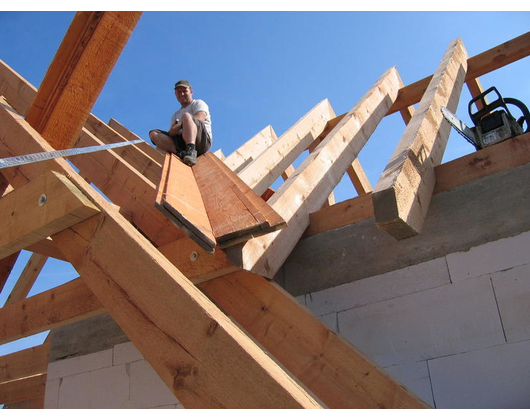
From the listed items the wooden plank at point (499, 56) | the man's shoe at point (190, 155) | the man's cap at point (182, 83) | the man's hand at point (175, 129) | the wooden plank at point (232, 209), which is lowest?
the wooden plank at point (232, 209)

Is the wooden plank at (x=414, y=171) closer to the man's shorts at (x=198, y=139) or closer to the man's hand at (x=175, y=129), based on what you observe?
the man's shorts at (x=198, y=139)

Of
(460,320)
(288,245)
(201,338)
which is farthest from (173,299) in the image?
(460,320)

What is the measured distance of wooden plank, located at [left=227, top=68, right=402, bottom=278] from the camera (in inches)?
99.4

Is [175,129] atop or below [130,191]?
atop

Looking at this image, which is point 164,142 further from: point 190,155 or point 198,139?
point 190,155

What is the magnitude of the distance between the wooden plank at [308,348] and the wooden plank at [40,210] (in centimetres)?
100

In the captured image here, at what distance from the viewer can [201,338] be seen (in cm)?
141

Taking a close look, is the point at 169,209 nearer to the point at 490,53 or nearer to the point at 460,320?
the point at 460,320

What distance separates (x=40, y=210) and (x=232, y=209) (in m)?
0.84

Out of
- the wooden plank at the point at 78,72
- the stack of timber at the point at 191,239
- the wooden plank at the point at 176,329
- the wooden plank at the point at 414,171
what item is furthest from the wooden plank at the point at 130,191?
the wooden plank at the point at 414,171

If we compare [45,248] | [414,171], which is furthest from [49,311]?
[414,171]

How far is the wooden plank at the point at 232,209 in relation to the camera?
85.1 inches

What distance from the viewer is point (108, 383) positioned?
3.85 metres

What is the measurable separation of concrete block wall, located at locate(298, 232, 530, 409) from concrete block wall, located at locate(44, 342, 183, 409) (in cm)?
149
